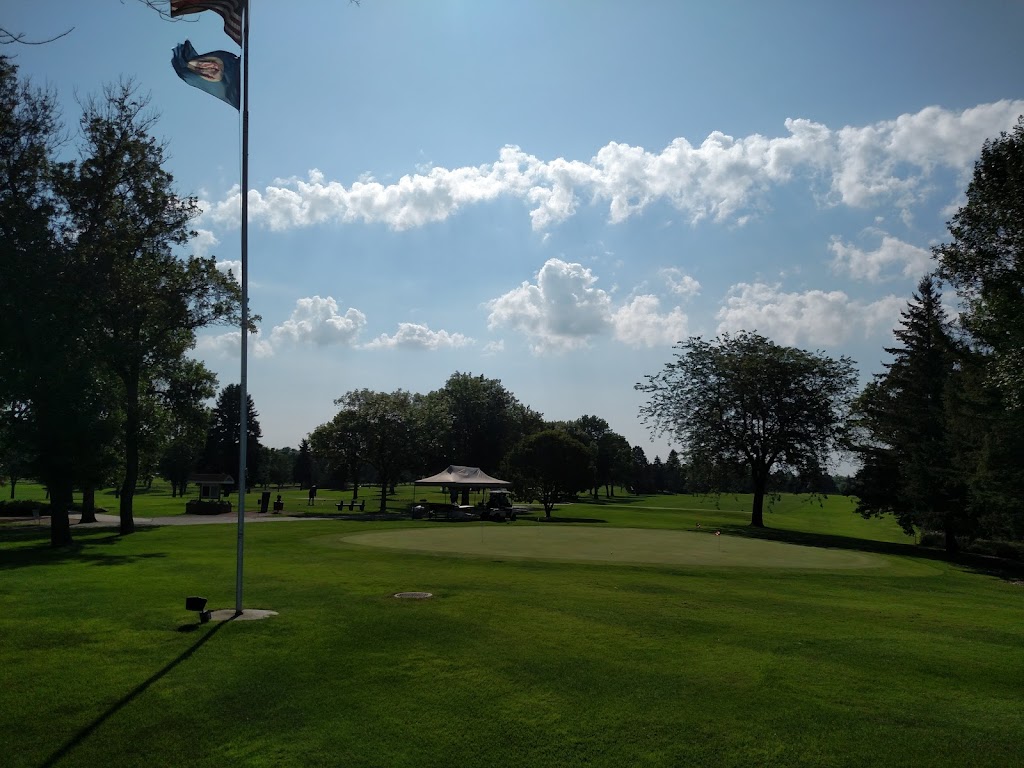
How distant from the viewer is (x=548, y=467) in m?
55.0

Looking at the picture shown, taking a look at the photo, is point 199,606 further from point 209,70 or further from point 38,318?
point 38,318

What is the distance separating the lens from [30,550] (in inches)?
928

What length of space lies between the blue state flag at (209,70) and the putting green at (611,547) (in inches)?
626

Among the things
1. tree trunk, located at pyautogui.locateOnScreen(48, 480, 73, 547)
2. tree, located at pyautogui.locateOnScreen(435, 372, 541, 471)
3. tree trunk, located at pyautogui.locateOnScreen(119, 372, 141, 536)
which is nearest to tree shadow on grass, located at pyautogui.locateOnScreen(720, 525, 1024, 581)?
tree trunk, located at pyautogui.locateOnScreen(119, 372, 141, 536)

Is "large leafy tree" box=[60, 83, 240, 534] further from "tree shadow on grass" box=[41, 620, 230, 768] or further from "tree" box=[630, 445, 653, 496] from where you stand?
"tree" box=[630, 445, 653, 496]

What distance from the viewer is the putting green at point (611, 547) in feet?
77.2

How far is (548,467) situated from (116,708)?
48075 mm

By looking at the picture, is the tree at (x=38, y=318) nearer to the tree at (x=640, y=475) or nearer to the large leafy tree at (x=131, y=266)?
the large leafy tree at (x=131, y=266)

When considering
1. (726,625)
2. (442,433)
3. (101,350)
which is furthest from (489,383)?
(726,625)

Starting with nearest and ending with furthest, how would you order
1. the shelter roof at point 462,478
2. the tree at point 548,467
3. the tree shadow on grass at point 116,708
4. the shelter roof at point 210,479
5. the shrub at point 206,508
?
the tree shadow on grass at point 116,708
the shrub at point 206,508
the shelter roof at point 462,478
the tree at point 548,467
the shelter roof at point 210,479

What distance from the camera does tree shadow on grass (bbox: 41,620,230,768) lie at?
643 cm

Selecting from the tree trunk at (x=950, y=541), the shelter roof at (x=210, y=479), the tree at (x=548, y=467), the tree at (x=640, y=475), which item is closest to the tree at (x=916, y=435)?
the tree trunk at (x=950, y=541)

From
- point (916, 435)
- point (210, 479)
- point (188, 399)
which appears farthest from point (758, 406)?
point (210, 479)

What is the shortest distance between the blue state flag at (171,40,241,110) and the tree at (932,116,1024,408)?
25108 millimetres
